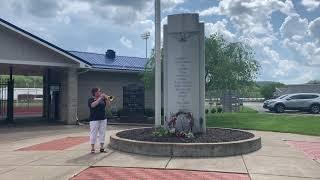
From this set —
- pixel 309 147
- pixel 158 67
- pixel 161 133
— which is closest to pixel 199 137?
pixel 161 133

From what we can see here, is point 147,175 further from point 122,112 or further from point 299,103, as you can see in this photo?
point 299,103

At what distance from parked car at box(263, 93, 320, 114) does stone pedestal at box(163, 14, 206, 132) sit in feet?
79.5

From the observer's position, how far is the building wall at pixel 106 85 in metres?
28.5

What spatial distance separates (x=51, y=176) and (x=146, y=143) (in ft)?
10.6

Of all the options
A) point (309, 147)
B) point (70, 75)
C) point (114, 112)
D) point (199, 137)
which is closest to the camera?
point (199, 137)

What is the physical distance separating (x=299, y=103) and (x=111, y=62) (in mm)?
15339

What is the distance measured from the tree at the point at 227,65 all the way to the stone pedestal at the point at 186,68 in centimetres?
1213

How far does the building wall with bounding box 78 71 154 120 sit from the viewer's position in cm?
2848

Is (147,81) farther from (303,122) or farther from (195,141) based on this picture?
(195,141)

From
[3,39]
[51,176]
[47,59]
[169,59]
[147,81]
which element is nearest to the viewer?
[51,176]

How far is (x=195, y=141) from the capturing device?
12922 mm

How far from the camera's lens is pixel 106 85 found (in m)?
29.8

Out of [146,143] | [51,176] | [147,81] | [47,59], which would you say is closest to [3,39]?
[47,59]

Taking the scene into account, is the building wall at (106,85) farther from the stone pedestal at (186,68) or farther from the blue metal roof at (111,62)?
the stone pedestal at (186,68)
